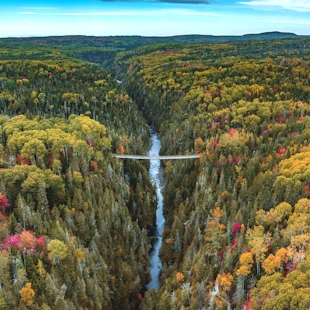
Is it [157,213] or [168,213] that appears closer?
[168,213]

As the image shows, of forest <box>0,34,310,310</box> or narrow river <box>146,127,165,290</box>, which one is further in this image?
narrow river <box>146,127,165,290</box>

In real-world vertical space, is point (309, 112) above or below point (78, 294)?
above

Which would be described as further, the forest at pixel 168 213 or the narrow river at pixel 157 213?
the narrow river at pixel 157 213

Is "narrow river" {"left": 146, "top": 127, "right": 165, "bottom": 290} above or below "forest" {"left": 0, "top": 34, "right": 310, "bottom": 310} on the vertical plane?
below

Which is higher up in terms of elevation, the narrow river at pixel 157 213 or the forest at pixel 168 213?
the forest at pixel 168 213

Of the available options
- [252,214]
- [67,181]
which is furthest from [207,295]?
[67,181]

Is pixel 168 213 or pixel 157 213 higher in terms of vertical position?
pixel 168 213

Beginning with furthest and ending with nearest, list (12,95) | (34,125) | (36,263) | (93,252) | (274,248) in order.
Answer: (12,95) → (34,125) → (93,252) → (274,248) → (36,263)

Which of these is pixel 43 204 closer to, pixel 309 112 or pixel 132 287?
pixel 132 287
